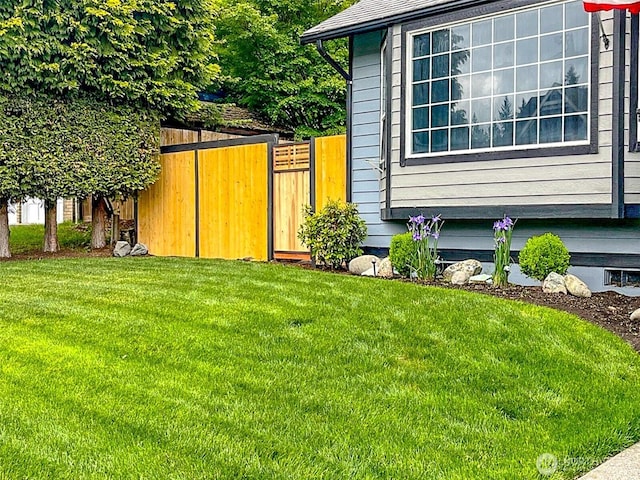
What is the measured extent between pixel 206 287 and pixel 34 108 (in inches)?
212

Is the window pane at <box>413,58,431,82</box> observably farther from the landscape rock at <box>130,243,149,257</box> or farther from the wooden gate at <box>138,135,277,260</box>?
the landscape rock at <box>130,243,149,257</box>

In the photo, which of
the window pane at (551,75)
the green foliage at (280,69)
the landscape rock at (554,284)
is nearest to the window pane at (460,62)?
the window pane at (551,75)

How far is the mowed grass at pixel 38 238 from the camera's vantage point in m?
11.6

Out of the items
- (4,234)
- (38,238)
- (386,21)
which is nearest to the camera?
(386,21)

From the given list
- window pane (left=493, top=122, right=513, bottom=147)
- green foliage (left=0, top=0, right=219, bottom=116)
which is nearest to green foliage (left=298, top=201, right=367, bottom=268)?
window pane (left=493, top=122, right=513, bottom=147)

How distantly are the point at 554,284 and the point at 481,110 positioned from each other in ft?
7.31

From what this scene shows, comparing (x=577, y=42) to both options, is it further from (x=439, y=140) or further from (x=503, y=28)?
(x=439, y=140)

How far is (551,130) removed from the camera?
21.7 feet

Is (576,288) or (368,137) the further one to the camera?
(368,137)

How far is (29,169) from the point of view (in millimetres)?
9422

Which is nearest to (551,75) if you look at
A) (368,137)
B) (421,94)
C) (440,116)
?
(440,116)

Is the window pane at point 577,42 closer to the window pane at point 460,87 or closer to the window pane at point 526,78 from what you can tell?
the window pane at point 526,78

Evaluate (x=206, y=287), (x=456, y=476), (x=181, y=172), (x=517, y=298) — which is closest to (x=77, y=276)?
(x=206, y=287)

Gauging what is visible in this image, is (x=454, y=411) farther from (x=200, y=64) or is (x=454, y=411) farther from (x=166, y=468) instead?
(x=200, y=64)
